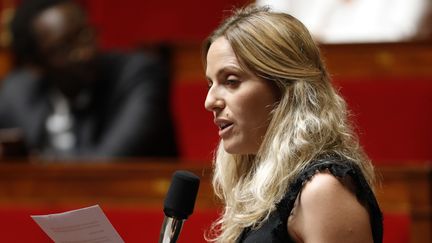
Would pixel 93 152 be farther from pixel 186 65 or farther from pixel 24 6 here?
pixel 24 6

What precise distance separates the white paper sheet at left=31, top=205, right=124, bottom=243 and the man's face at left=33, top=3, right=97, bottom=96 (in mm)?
941

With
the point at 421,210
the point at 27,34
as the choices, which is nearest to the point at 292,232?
the point at 421,210

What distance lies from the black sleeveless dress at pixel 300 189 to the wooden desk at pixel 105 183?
43 centimetres

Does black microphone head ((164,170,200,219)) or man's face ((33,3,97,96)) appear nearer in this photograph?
black microphone head ((164,170,200,219))

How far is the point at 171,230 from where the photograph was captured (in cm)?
63

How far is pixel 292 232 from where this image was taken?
63cm

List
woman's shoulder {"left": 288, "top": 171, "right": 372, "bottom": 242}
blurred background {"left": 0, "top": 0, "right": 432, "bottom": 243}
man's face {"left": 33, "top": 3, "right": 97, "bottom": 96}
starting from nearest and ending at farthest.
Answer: woman's shoulder {"left": 288, "top": 171, "right": 372, "bottom": 242} < blurred background {"left": 0, "top": 0, "right": 432, "bottom": 243} < man's face {"left": 33, "top": 3, "right": 97, "bottom": 96}

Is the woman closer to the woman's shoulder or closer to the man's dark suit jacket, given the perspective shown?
the woman's shoulder

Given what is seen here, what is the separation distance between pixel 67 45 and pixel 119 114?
0.16m

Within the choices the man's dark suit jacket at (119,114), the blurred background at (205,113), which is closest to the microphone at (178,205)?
the blurred background at (205,113)

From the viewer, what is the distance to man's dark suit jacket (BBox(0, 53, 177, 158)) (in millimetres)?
1465

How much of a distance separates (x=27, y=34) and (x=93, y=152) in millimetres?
381

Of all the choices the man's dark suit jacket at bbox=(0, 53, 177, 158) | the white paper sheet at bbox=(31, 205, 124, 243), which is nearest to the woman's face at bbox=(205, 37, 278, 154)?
the white paper sheet at bbox=(31, 205, 124, 243)

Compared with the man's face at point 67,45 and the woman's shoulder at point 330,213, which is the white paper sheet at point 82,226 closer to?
the woman's shoulder at point 330,213
